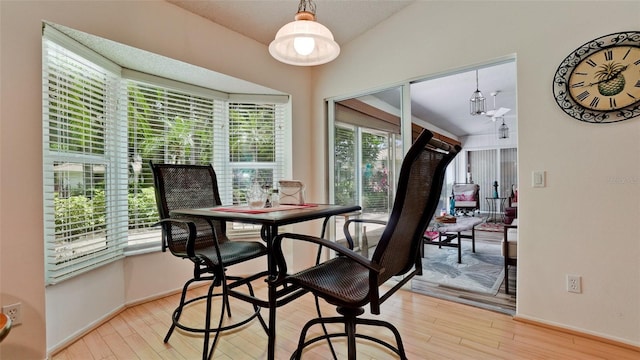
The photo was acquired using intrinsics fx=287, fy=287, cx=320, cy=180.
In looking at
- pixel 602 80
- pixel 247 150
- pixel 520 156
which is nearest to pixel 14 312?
pixel 247 150

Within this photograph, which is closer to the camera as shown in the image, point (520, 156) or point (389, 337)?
point (389, 337)

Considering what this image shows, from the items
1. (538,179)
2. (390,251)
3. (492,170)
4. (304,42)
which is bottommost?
(390,251)

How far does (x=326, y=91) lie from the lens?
3383 millimetres

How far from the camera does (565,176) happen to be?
1.98 metres

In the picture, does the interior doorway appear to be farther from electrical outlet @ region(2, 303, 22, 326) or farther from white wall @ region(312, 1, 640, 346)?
electrical outlet @ region(2, 303, 22, 326)

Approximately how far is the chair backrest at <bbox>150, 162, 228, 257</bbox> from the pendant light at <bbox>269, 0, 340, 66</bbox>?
3.69 ft

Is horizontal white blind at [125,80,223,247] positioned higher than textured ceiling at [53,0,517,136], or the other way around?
textured ceiling at [53,0,517,136]

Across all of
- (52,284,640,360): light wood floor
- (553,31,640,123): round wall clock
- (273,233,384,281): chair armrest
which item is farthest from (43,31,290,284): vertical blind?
(553,31,640,123): round wall clock

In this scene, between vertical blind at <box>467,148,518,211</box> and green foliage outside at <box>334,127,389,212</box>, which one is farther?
vertical blind at <box>467,148,518,211</box>

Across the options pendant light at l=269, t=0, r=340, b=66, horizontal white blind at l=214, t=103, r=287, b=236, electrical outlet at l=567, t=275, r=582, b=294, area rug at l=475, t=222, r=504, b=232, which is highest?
pendant light at l=269, t=0, r=340, b=66

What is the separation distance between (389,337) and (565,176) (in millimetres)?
1636

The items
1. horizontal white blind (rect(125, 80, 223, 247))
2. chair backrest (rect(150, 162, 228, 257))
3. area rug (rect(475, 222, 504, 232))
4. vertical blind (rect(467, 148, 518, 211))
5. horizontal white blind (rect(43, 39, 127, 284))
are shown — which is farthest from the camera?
vertical blind (rect(467, 148, 518, 211))

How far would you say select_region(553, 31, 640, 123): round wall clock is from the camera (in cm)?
176

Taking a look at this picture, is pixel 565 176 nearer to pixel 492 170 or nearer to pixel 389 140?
Answer: pixel 389 140
